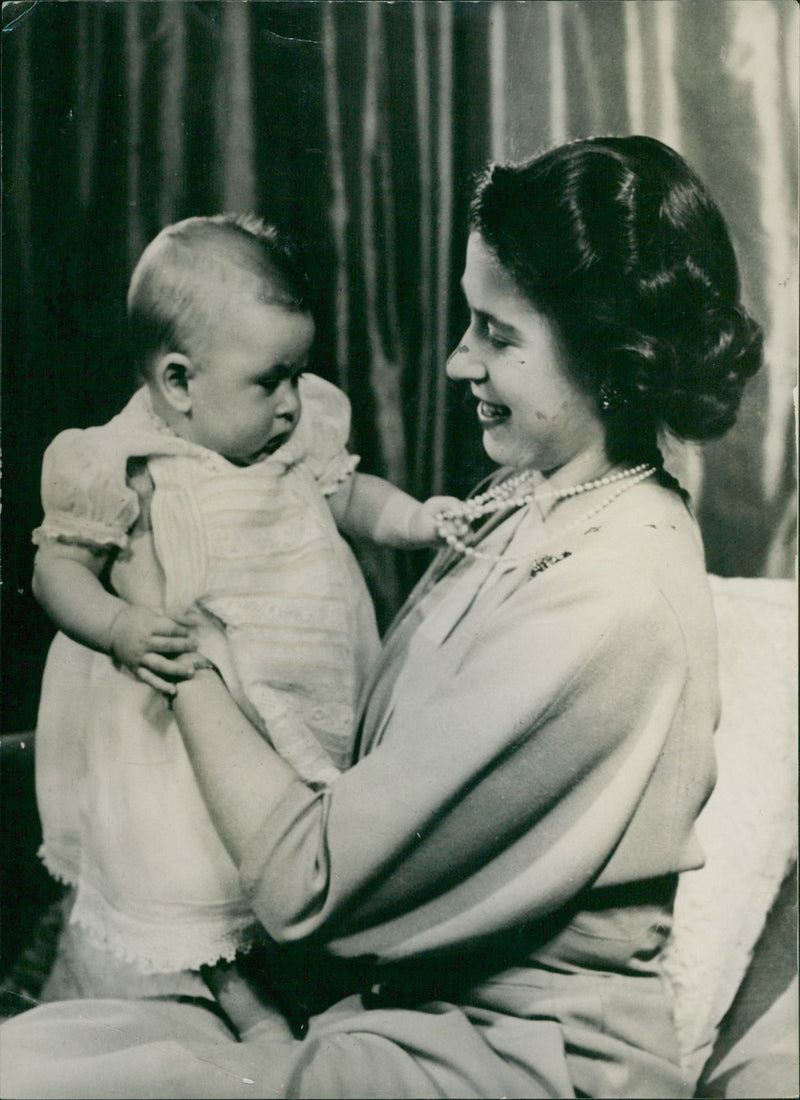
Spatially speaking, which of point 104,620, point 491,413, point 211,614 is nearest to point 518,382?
point 491,413

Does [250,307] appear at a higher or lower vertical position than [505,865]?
higher

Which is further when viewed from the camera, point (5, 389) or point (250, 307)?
point (5, 389)

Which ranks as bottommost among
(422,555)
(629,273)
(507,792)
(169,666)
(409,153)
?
(507,792)

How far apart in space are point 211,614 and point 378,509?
0.72ft

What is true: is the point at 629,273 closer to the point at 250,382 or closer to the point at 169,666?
the point at 250,382

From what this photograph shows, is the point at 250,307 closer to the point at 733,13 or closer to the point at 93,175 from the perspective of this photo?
the point at 93,175

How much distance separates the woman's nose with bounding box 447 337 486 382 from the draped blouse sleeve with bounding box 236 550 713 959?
0.76ft

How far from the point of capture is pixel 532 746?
1.02 meters

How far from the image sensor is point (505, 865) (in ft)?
3.43

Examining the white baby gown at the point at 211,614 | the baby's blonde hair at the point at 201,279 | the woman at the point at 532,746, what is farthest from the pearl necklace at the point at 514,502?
the baby's blonde hair at the point at 201,279

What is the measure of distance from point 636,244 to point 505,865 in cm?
65

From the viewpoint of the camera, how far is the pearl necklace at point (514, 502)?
1.10m

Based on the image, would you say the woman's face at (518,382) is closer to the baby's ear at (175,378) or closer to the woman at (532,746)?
the woman at (532,746)

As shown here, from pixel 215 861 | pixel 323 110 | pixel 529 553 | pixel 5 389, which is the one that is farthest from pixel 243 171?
pixel 215 861
